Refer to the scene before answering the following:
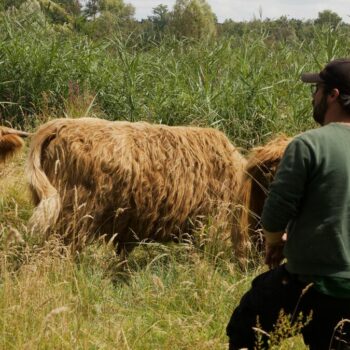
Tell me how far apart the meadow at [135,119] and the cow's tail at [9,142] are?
1.71 ft

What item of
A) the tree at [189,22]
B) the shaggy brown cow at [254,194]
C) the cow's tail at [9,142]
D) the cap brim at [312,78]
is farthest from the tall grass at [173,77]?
the cap brim at [312,78]

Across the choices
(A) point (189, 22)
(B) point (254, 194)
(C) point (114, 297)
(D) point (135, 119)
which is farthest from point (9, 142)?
(A) point (189, 22)

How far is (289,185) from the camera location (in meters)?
2.58

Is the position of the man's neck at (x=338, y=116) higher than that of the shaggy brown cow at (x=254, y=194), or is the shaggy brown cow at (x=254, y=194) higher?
the man's neck at (x=338, y=116)

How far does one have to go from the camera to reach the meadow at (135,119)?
11.6 feet

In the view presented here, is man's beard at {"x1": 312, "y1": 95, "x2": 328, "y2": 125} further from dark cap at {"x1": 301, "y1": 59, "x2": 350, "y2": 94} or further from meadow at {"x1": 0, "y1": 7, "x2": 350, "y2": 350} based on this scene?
meadow at {"x1": 0, "y1": 7, "x2": 350, "y2": 350}

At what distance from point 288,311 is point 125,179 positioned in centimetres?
235

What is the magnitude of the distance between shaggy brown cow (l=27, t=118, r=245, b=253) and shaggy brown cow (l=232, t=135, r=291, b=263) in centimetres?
35

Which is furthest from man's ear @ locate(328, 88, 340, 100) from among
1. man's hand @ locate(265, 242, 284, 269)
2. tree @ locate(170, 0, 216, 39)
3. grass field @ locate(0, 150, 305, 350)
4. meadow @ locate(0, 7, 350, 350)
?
tree @ locate(170, 0, 216, 39)

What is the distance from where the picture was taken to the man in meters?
2.57

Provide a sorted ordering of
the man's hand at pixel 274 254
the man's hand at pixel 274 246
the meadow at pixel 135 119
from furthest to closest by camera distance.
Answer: the meadow at pixel 135 119
the man's hand at pixel 274 254
the man's hand at pixel 274 246

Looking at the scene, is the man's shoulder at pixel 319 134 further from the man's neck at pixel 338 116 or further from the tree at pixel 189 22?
the tree at pixel 189 22

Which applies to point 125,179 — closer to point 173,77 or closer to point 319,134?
point 319,134

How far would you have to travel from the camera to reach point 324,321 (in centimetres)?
273
